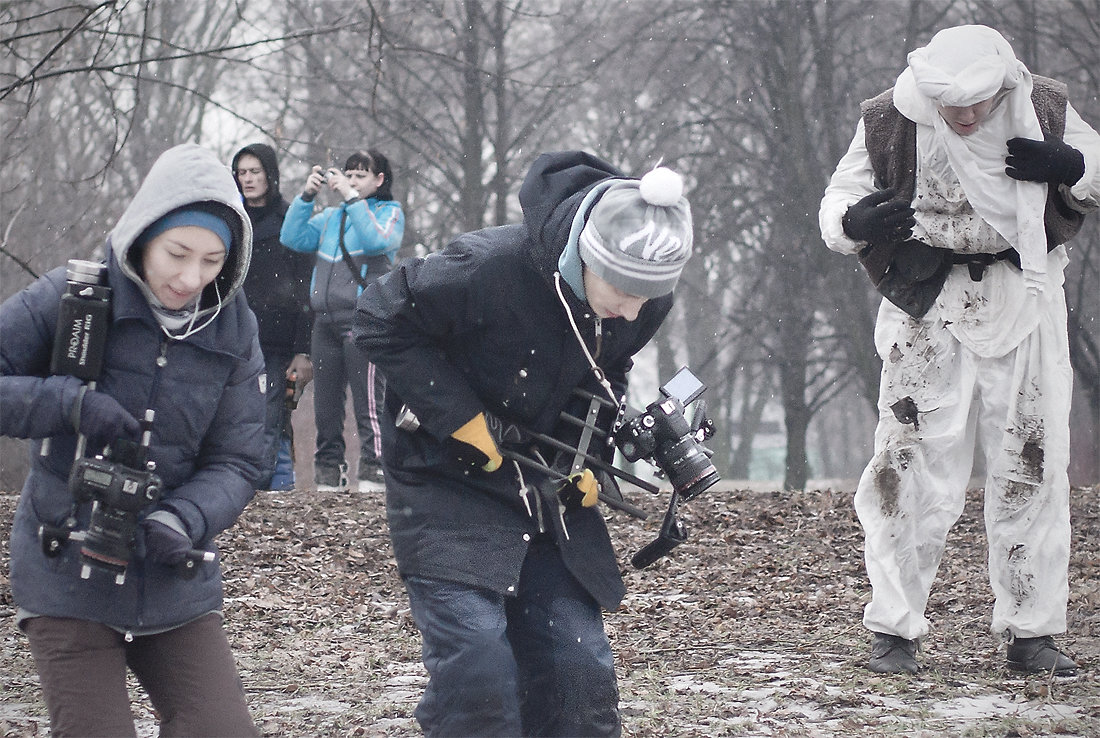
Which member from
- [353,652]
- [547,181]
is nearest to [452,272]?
[547,181]

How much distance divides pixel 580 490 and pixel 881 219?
1896mm

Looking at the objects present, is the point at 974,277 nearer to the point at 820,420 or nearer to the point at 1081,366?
the point at 1081,366

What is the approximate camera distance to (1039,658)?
16.6 feet

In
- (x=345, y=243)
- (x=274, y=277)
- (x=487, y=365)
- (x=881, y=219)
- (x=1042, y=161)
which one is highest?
(x=345, y=243)

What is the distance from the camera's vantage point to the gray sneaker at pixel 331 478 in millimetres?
9656

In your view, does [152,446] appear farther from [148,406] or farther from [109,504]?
[109,504]

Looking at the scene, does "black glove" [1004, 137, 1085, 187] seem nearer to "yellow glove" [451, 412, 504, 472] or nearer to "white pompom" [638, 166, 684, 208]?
"white pompom" [638, 166, 684, 208]

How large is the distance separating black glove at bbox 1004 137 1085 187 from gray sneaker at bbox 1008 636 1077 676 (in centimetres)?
172

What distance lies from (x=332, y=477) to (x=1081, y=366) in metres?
11.8

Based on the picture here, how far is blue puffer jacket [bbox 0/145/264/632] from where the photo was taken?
10.2 ft

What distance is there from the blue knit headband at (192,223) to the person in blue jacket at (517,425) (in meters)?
0.53

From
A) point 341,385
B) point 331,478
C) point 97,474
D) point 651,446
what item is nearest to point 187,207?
point 97,474

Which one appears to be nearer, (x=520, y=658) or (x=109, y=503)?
(x=109, y=503)

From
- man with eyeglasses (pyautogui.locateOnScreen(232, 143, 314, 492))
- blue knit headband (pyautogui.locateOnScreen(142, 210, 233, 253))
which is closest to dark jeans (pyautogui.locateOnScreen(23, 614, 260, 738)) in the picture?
blue knit headband (pyautogui.locateOnScreen(142, 210, 233, 253))
